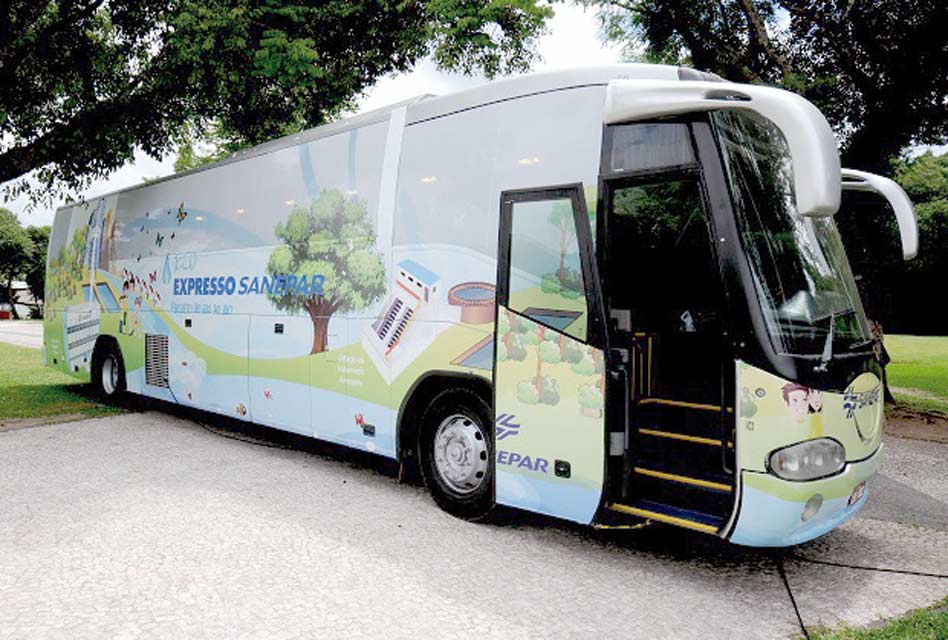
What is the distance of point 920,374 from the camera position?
63.1 ft

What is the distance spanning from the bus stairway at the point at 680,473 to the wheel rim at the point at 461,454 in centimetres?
119

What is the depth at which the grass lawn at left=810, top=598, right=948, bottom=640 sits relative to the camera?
379 centimetres

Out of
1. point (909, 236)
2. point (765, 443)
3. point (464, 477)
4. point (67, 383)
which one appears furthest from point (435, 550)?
point (67, 383)

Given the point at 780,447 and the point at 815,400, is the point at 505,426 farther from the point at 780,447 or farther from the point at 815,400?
the point at 815,400

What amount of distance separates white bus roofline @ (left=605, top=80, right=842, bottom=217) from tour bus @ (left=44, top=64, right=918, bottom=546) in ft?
0.05

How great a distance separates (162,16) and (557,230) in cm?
871

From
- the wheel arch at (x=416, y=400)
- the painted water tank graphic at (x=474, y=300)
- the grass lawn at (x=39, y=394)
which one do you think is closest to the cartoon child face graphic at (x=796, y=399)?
the painted water tank graphic at (x=474, y=300)

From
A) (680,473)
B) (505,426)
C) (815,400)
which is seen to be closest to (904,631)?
(815,400)

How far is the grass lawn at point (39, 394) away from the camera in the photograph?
35.3 feet

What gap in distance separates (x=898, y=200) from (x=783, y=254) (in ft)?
5.05

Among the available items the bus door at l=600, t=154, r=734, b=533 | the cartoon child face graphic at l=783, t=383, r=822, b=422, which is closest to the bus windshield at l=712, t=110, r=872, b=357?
the cartoon child face graphic at l=783, t=383, r=822, b=422

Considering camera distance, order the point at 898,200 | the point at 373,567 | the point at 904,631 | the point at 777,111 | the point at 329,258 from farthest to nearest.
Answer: the point at 329,258 → the point at 898,200 → the point at 373,567 → the point at 777,111 → the point at 904,631

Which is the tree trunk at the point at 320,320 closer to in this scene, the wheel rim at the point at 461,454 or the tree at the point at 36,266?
the wheel rim at the point at 461,454

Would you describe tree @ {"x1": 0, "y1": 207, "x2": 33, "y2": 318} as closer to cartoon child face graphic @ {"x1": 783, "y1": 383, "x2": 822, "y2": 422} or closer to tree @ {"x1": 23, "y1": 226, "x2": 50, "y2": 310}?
tree @ {"x1": 23, "y1": 226, "x2": 50, "y2": 310}
